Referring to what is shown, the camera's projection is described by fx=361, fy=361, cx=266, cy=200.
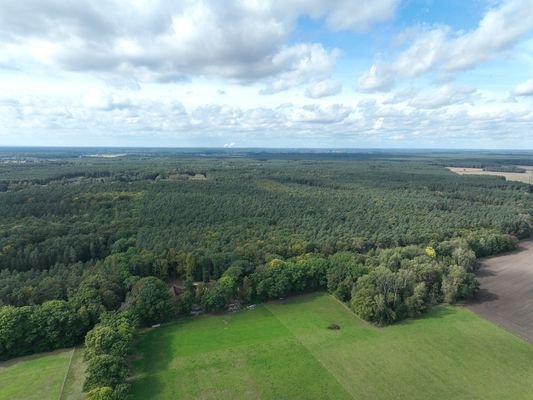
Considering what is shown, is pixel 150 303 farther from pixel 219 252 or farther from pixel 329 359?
pixel 329 359

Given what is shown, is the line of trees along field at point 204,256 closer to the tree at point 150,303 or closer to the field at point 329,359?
the tree at point 150,303

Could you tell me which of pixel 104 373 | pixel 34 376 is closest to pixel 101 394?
pixel 104 373

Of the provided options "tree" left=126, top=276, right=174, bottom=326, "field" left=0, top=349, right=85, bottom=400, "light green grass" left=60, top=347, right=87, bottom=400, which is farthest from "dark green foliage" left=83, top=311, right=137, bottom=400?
"tree" left=126, top=276, right=174, bottom=326

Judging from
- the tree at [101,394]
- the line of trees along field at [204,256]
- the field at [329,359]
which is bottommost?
the field at [329,359]

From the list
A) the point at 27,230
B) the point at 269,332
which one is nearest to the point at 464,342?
the point at 269,332

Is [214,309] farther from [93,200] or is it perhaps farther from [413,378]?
[93,200]

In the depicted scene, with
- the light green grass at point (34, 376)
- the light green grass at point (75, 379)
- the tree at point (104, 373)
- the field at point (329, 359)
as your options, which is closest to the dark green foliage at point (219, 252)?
the light green grass at point (34, 376)
